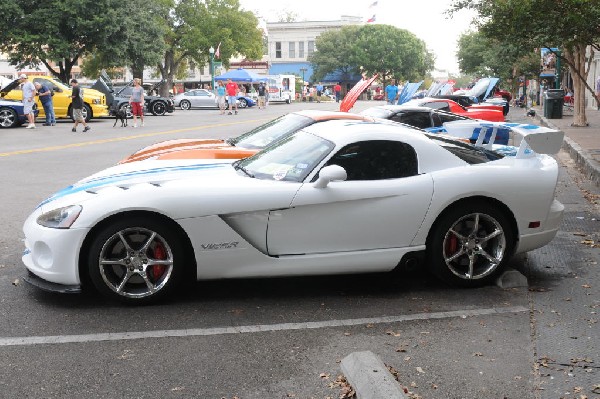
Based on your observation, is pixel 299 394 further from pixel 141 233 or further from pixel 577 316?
pixel 577 316

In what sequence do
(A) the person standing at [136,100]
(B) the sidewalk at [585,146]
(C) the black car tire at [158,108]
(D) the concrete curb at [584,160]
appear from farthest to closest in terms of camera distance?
1. (C) the black car tire at [158,108]
2. (A) the person standing at [136,100]
3. (B) the sidewalk at [585,146]
4. (D) the concrete curb at [584,160]

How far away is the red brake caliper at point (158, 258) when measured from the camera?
499 centimetres

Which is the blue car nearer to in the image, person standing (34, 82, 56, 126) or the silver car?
person standing (34, 82, 56, 126)

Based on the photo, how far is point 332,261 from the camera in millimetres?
5168

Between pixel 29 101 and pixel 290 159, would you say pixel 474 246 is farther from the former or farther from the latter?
pixel 29 101

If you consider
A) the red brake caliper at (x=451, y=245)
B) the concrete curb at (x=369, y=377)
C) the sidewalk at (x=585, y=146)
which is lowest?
the sidewalk at (x=585, y=146)

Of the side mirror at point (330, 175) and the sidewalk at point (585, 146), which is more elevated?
the side mirror at point (330, 175)

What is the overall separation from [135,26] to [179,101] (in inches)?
253

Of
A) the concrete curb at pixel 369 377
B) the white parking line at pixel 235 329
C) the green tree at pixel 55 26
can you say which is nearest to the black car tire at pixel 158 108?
the green tree at pixel 55 26

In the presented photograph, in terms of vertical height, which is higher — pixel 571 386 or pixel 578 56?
pixel 578 56

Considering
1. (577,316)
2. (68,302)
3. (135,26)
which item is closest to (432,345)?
(577,316)

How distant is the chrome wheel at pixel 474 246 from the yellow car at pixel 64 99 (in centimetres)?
2353

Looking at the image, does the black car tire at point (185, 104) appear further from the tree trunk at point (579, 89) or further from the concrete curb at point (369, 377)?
the concrete curb at point (369, 377)

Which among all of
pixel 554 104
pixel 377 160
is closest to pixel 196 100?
pixel 554 104
